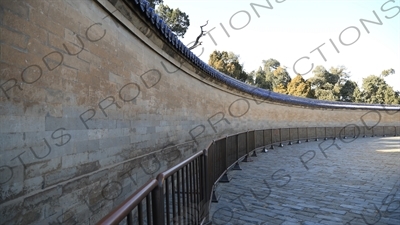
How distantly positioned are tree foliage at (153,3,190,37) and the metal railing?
41.3ft

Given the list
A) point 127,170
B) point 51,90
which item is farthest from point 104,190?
point 51,90

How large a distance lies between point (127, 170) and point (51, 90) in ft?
6.68

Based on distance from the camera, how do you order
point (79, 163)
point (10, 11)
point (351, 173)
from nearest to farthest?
1. point (10, 11)
2. point (79, 163)
3. point (351, 173)

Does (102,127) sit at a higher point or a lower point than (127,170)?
higher

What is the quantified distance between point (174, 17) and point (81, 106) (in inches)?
A: 805

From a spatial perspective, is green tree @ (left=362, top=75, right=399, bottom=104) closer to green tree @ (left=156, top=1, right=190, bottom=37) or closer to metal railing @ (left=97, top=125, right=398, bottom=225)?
metal railing @ (left=97, top=125, right=398, bottom=225)

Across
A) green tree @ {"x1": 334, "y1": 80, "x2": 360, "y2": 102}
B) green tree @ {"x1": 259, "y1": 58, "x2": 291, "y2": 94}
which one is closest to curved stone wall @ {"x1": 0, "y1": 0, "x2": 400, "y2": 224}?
green tree @ {"x1": 259, "y1": 58, "x2": 291, "y2": 94}

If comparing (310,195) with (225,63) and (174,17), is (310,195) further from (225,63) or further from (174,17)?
(225,63)

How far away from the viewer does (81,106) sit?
3.49 m

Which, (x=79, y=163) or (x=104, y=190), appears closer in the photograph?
(x=79, y=163)

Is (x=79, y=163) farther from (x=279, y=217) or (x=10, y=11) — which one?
(x=279, y=217)

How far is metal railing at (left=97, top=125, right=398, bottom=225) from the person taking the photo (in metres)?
1.67

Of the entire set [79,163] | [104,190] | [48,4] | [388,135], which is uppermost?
[48,4]

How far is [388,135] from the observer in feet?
80.8
